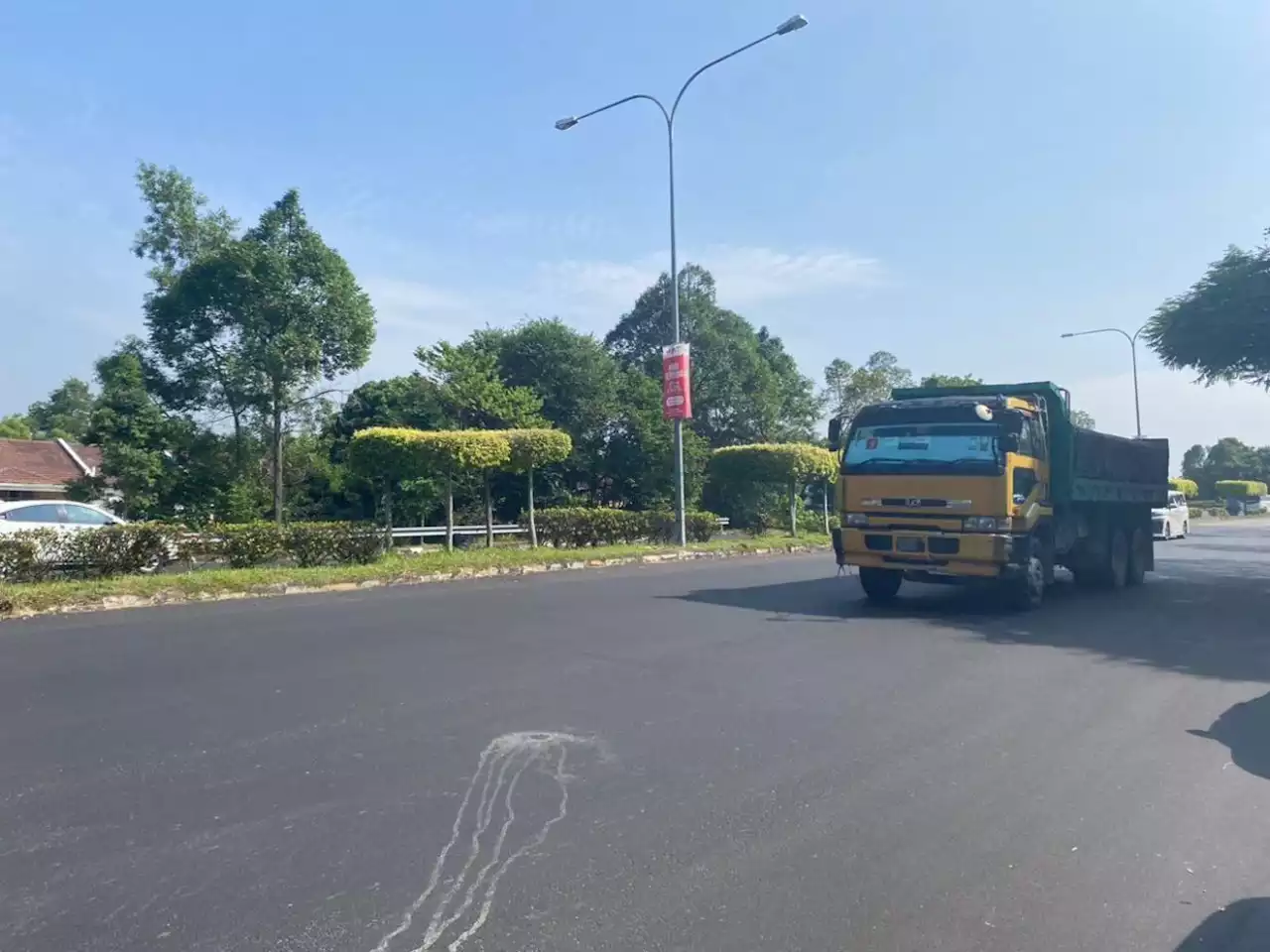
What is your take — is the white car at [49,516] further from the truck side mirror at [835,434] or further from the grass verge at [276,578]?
the truck side mirror at [835,434]

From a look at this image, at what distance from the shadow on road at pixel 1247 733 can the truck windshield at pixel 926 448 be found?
15.2ft

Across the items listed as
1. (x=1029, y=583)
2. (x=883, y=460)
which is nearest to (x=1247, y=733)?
(x=1029, y=583)

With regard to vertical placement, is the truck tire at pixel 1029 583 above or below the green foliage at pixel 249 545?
below

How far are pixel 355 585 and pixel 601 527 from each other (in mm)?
9858

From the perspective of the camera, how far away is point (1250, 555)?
24.8 metres

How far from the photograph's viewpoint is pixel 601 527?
24766mm

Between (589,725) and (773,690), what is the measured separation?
181cm

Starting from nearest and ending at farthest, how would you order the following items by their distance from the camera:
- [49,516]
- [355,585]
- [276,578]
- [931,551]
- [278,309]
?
[931,551], [276,578], [355,585], [49,516], [278,309]

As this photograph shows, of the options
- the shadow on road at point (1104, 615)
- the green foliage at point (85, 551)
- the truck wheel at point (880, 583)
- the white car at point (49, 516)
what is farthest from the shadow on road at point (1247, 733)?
the white car at point (49, 516)

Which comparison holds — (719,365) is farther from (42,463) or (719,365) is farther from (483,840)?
(483,840)

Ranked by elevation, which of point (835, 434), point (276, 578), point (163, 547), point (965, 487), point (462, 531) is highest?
point (835, 434)

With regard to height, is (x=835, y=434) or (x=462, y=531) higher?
(x=835, y=434)

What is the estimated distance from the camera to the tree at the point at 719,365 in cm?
4378

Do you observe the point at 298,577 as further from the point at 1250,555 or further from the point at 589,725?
the point at 1250,555
